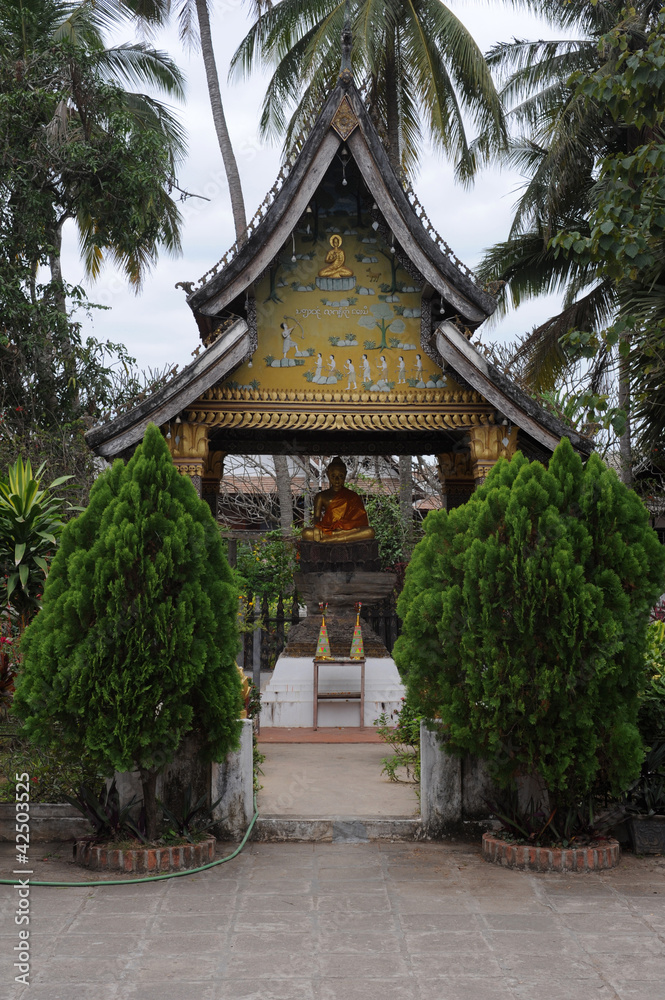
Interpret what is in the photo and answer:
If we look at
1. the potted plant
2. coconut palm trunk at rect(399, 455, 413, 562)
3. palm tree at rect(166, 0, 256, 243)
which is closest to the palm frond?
palm tree at rect(166, 0, 256, 243)

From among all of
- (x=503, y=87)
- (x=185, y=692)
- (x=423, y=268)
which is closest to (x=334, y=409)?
(x=423, y=268)

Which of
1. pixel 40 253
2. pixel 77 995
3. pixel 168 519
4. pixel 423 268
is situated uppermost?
pixel 40 253

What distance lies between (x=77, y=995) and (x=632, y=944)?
110 inches

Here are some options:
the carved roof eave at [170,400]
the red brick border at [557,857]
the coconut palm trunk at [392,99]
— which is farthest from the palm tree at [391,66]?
the red brick border at [557,857]

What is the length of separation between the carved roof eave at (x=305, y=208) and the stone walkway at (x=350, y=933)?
5.33m

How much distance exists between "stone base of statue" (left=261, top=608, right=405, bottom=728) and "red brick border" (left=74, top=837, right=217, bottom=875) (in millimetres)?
4431

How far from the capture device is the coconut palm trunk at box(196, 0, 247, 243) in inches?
786

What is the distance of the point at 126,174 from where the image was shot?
15.9m

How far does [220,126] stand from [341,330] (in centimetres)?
1238

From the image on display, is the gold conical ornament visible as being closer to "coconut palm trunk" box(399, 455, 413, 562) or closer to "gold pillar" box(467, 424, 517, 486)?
"gold pillar" box(467, 424, 517, 486)

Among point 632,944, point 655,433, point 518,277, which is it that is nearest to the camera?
point 632,944

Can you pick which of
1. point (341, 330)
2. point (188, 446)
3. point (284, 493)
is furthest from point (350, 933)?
point (284, 493)

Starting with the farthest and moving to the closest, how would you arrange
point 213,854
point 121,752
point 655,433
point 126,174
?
1. point 126,174
2. point 655,433
3. point 213,854
4. point 121,752

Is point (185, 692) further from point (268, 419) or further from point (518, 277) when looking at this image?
point (518, 277)
